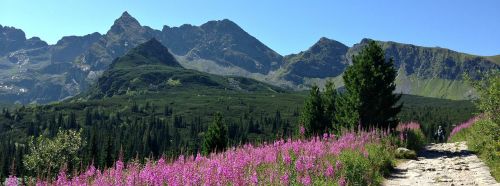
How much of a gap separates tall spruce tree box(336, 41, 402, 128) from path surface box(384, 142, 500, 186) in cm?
653

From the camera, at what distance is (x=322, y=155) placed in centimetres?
1424

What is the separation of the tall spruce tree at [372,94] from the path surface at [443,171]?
653 cm

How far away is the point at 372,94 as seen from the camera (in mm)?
29328

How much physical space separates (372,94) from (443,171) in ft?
40.7

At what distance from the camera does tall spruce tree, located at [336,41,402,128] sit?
29.1 metres

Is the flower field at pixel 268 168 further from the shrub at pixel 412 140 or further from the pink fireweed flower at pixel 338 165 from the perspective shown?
the shrub at pixel 412 140

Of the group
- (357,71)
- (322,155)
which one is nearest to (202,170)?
(322,155)

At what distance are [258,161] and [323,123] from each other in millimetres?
33710

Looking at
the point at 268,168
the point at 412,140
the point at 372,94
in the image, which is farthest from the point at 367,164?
the point at 372,94

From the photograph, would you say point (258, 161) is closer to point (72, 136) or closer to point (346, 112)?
point (346, 112)

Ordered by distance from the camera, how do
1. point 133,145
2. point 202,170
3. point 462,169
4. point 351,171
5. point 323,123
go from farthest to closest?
1. point 133,145
2. point 323,123
3. point 462,169
4. point 351,171
5. point 202,170

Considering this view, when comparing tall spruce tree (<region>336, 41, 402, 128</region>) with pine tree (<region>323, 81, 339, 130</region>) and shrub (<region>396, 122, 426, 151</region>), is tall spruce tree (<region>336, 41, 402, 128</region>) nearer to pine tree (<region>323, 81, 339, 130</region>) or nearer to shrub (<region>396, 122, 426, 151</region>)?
shrub (<region>396, 122, 426, 151</region>)

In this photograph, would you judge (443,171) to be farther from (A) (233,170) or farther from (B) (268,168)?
(A) (233,170)

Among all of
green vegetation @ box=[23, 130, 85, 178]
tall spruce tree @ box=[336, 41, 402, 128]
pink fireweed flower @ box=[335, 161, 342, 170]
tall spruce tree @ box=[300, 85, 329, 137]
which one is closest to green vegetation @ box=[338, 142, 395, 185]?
pink fireweed flower @ box=[335, 161, 342, 170]
